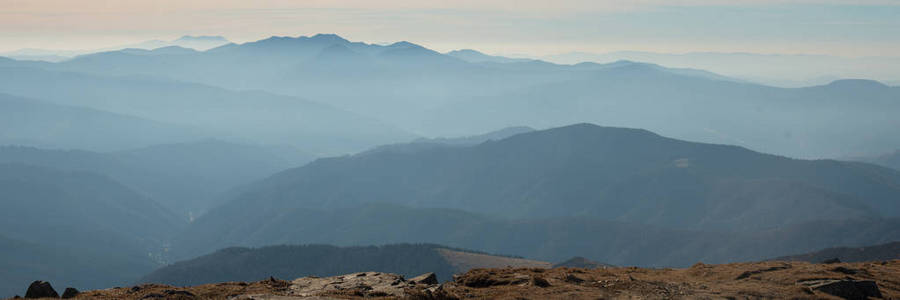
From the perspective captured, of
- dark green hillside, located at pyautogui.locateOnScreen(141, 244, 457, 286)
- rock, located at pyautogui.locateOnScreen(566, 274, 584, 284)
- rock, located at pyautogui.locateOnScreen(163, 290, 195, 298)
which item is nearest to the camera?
rock, located at pyautogui.locateOnScreen(163, 290, 195, 298)

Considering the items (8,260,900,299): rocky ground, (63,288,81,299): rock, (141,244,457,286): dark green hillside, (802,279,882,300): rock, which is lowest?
(802,279,882,300): rock

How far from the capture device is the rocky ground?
23219 millimetres

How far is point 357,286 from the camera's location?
2652 centimetres

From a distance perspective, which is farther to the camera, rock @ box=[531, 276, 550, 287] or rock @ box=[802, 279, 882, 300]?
rock @ box=[531, 276, 550, 287]

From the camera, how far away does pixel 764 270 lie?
2850 centimetres

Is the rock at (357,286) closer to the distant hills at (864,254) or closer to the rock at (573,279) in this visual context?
the rock at (573,279)

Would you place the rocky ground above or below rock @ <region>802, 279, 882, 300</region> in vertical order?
above

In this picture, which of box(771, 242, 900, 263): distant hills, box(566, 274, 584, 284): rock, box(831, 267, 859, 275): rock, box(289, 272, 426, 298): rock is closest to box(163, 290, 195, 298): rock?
box(289, 272, 426, 298): rock

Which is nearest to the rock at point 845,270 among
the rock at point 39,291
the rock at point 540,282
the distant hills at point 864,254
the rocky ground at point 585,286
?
the rocky ground at point 585,286

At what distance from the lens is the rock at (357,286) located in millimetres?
24266

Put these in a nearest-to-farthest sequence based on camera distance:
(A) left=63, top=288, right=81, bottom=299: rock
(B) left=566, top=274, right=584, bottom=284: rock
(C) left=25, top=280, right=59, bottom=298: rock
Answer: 1. (A) left=63, top=288, right=81, bottom=299: rock
2. (C) left=25, top=280, right=59, bottom=298: rock
3. (B) left=566, top=274, right=584, bottom=284: rock

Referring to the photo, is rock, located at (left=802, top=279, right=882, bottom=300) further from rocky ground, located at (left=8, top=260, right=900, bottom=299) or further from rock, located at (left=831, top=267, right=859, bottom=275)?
rock, located at (left=831, top=267, right=859, bottom=275)

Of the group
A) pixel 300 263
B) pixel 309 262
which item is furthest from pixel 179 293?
pixel 309 262

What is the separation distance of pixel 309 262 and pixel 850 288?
175m
